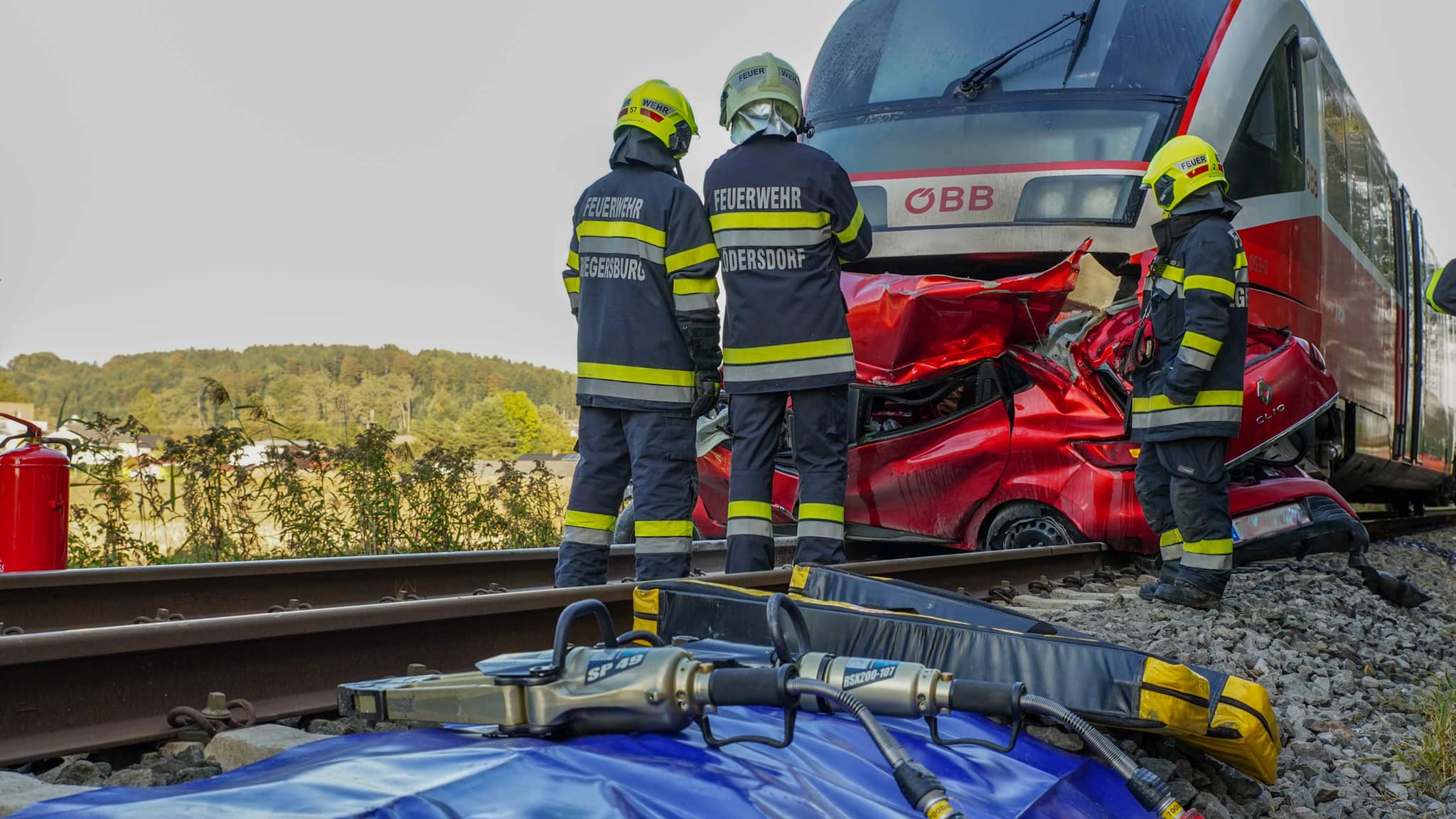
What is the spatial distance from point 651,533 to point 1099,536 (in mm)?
2476

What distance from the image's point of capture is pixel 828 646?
2559mm

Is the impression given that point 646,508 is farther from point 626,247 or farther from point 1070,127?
point 1070,127

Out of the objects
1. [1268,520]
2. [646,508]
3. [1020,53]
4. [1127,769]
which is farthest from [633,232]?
[1268,520]

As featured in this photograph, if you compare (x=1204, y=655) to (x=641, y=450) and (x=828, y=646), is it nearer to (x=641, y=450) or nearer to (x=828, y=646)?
(x=828, y=646)

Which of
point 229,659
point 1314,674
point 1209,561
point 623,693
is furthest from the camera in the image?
point 1209,561

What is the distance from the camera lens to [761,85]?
191 inches

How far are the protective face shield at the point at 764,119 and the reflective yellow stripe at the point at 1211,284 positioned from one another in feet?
5.80

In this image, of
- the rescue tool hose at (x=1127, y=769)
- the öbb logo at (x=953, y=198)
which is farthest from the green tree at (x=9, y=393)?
the rescue tool hose at (x=1127, y=769)

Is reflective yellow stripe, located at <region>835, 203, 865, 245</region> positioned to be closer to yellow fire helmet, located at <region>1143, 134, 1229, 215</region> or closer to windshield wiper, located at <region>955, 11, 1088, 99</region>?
yellow fire helmet, located at <region>1143, 134, 1229, 215</region>

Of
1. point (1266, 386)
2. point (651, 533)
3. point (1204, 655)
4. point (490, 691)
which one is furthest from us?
point (1266, 386)

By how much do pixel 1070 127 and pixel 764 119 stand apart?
7.09 feet

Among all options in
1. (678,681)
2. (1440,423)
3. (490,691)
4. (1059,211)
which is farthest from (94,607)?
(1440,423)

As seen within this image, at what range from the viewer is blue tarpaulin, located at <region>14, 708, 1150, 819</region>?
61.9 inches

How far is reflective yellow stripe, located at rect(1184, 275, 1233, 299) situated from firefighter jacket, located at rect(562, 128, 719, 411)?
1.99m
